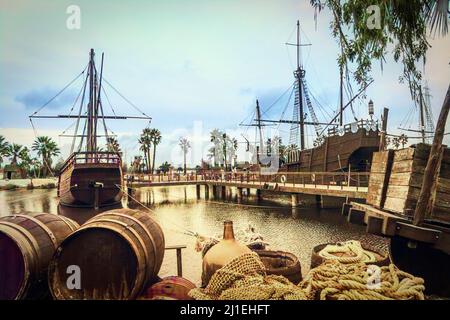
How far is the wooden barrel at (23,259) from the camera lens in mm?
3592

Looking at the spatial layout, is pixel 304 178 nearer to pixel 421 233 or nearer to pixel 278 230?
pixel 278 230

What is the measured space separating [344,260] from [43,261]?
16.0ft

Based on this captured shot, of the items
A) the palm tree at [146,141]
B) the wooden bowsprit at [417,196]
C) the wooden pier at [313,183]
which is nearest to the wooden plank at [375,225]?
the wooden bowsprit at [417,196]

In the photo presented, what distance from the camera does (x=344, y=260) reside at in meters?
5.00

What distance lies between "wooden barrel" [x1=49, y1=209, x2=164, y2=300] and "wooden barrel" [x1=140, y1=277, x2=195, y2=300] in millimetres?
131

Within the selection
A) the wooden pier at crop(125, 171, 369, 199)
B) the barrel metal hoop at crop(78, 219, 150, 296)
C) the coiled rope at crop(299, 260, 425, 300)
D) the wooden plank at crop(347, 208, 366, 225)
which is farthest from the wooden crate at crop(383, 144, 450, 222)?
the wooden pier at crop(125, 171, 369, 199)

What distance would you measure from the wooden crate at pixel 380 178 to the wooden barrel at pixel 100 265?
424cm

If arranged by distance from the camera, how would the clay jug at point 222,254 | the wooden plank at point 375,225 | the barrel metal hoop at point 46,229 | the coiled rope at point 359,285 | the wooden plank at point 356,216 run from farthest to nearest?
the wooden plank at point 356,216 → the clay jug at point 222,254 → the wooden plank at point 375,225 → the barrel metal hoop at point 46,229 → the coiled rope at point 359,285

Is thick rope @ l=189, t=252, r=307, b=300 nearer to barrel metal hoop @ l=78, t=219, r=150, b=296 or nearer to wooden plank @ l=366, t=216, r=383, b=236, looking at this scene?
barrel metal hoop @ l=78, t=219, r=150, b=296

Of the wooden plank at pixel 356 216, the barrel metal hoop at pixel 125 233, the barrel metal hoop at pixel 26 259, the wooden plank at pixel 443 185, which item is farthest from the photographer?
the wooden plank at pixel 356 216

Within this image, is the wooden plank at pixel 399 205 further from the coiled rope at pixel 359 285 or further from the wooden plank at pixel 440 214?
the coiled rope at pixel 359 285

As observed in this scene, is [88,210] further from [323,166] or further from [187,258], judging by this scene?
[323,166]

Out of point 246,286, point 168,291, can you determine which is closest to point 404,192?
point 246,286

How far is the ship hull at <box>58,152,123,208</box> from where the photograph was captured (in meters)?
19.5
